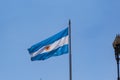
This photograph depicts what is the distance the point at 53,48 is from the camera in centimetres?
2602

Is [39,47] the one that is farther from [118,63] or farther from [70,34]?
[118,63]

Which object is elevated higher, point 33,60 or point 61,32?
point 61,32

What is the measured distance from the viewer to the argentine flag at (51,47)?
85.0 ft

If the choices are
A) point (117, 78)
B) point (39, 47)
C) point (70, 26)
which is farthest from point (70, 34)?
point (117, 78)

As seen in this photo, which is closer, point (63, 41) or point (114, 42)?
point (63, 41)

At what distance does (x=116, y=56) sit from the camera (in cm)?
5512

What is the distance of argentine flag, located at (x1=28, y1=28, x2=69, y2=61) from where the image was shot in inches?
1021

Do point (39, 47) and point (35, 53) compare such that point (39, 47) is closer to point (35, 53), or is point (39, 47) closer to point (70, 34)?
point (35, 53)

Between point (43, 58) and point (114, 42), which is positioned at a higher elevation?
point (114, 42)

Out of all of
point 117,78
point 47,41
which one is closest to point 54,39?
point 47,41

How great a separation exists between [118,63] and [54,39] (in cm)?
2965

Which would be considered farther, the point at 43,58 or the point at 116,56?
the point at 116,56

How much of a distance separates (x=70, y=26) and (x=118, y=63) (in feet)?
98.2

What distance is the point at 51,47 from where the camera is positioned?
85.5ft
